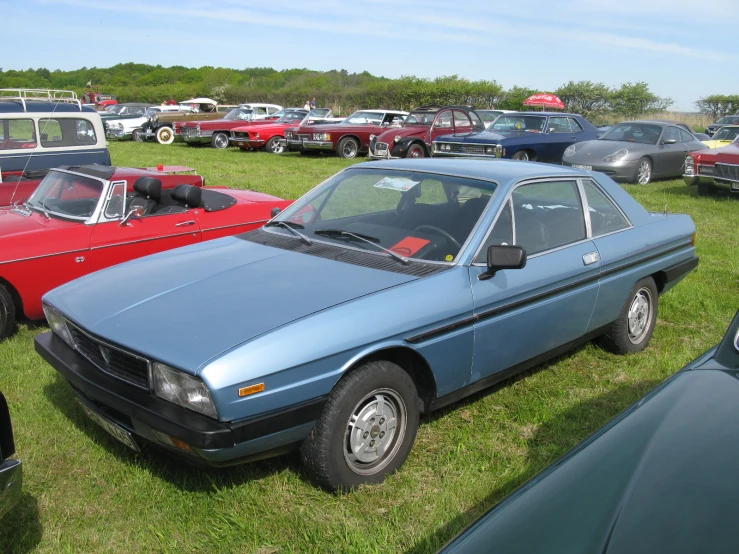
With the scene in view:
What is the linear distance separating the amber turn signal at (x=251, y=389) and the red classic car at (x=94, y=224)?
2270mm

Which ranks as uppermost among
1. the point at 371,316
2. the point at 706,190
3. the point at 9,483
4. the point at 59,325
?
the point at 371,316

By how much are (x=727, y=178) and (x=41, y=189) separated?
35.0ft

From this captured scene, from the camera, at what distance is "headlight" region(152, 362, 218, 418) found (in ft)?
8.97

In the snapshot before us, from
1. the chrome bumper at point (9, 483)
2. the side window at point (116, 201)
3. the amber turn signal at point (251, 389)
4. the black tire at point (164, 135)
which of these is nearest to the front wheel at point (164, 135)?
the black tire at point (164, 135)

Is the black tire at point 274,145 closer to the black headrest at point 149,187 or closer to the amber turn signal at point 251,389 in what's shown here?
the black headrest at point 149,187

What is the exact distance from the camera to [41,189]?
6.07 m

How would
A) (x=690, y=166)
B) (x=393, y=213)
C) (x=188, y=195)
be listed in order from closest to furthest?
(x=393, y=213) < (x=188, y=195) < (x=690, y=166)

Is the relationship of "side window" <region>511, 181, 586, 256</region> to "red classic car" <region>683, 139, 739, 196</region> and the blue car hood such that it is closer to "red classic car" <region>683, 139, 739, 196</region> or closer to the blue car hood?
the blue car hood

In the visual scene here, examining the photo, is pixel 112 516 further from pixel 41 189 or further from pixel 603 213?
pixel 41 189

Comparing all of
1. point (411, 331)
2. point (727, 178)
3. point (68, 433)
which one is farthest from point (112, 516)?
point (727, 178)

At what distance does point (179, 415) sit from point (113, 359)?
524mm

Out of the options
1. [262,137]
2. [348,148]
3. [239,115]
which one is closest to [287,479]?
[348,148]

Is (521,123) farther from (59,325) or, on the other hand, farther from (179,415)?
(179,415)

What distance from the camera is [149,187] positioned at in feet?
19.6
